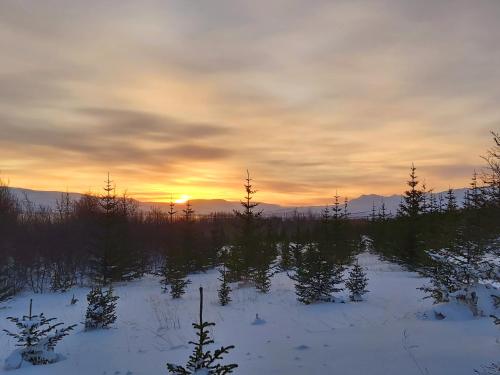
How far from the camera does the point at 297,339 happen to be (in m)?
10.3

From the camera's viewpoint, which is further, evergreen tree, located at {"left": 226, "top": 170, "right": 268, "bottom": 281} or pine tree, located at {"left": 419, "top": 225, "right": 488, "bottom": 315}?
evergreen tree, located at {"left": 226, "top": 170, "right": 268, "bottom": 281}

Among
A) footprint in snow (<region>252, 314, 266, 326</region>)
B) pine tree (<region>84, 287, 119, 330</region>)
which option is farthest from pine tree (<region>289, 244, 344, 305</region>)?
pine tree (<region>84, 287, 119, 330</region>)

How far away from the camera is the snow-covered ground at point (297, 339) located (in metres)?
8.04

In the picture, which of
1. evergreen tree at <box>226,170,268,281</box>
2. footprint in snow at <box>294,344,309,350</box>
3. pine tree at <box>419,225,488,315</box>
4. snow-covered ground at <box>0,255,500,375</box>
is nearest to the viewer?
snow-covered ground at <box>0,255,500,375</box>

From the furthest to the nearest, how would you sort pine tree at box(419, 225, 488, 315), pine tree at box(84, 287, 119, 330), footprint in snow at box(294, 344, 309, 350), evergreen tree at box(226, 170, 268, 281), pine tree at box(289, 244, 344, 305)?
evergreen tree at box(226, 170, 268, 281) < pine tree at box(289, 244, 344, 305) < pine tree at box(84, 287, 119, 330) < pine tree at box(419, 225, 488, 315) < footprint in snow at box(294, 344, 309, 350)

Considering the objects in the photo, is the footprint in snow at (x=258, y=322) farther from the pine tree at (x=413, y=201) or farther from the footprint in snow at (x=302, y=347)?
the pine tree at (x=413, y=201)

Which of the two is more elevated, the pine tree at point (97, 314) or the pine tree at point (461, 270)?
the pine tree at point (461, 270)

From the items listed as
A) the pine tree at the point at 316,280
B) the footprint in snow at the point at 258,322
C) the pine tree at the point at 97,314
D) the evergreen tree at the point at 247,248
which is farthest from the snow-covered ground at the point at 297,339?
the evergreen tree at the point at 247,248

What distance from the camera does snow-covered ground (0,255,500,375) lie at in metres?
8.04

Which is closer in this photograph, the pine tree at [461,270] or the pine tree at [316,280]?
the pine tree at [461,270]

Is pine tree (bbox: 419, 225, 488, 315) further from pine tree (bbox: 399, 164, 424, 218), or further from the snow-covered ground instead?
pine tree (bbox: 399, 164, 424, 218)

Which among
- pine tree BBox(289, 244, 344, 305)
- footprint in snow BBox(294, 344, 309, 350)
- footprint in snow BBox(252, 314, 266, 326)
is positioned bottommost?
footprint in snow BBox(252, 314, 266, 326)

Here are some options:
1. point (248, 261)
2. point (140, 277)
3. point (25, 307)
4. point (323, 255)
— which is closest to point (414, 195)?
point (248, 261)

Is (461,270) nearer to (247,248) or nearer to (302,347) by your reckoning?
(302,347)
